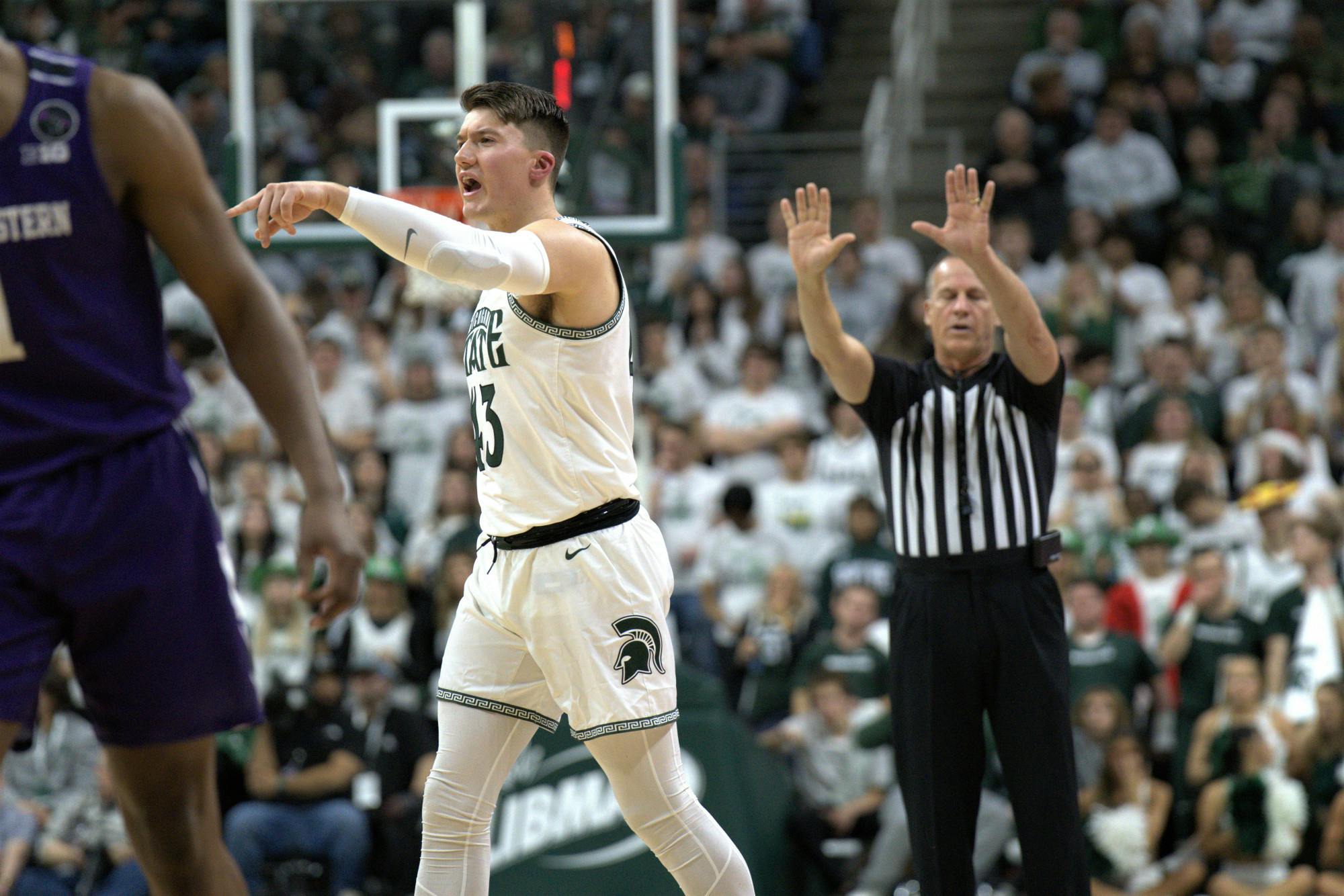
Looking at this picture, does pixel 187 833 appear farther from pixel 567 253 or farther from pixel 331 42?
pixel 331 42

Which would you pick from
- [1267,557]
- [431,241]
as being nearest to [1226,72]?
[1267,557]

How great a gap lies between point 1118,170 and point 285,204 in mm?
12885

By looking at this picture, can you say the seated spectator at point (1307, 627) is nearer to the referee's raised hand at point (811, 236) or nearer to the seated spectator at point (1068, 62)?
the referee's raised hand at point (811, 236)

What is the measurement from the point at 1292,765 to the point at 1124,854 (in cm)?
106

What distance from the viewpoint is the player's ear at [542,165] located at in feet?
16.4

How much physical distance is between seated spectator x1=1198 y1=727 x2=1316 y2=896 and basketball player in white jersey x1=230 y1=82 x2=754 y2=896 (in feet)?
17.9

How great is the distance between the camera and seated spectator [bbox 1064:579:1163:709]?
10.1m

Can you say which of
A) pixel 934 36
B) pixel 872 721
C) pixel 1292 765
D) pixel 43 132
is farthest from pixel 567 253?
pixel 934 36

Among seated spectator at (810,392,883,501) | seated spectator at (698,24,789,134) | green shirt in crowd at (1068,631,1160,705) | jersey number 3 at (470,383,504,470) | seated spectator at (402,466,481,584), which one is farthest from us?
seated spectator at (698,24,789,134)

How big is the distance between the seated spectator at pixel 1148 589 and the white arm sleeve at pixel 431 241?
280 inches

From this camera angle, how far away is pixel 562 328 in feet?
15.9

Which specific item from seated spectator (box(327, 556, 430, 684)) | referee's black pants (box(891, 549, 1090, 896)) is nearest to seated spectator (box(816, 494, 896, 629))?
seated spectator (box(327, 556, 430, 684))

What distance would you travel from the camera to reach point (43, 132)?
3334 millimetres

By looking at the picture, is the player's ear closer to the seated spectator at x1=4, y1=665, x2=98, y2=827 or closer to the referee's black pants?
the referee's black pants
